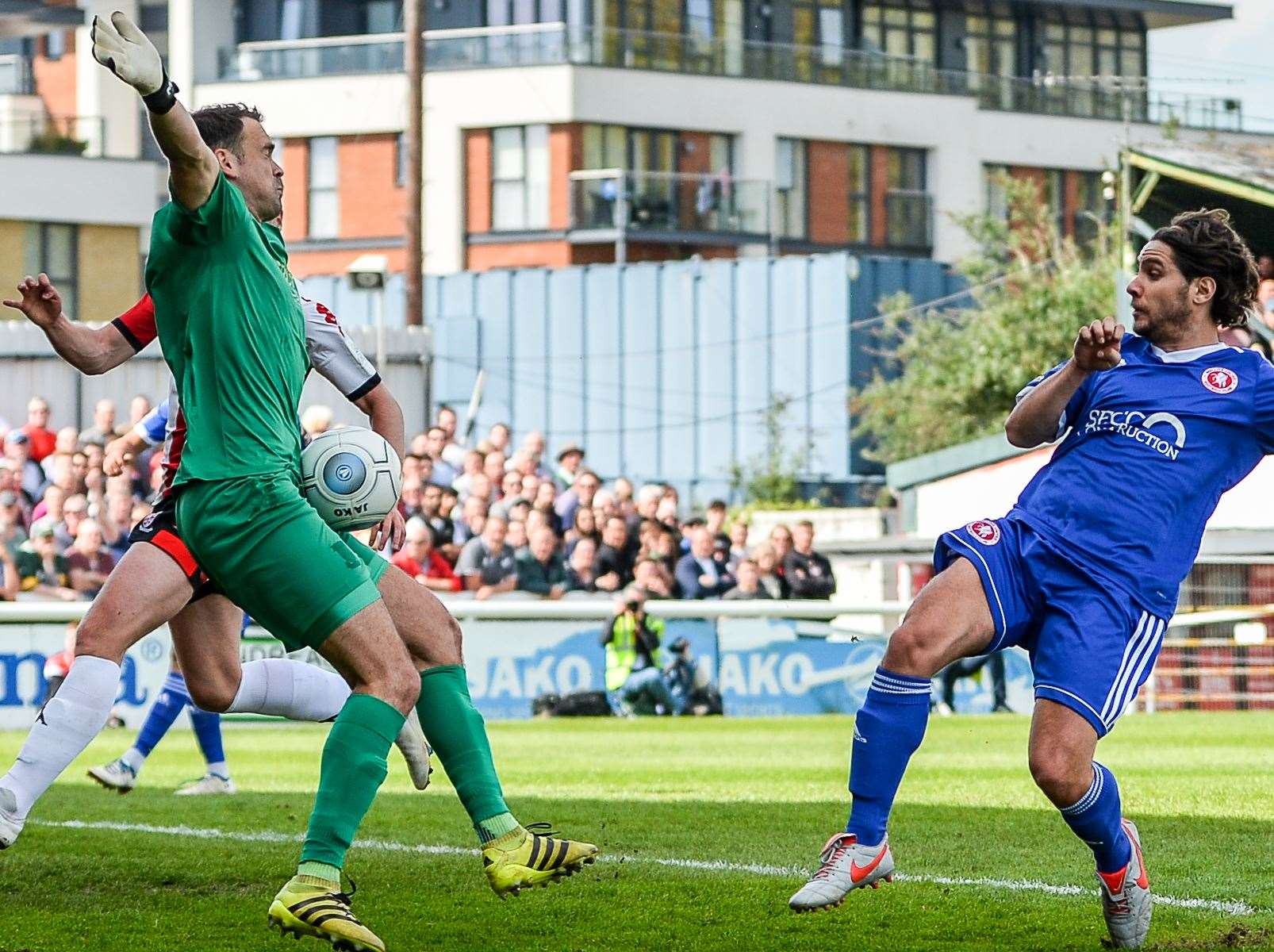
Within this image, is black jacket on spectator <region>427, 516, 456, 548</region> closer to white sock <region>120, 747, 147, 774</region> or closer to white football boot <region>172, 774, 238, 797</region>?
white football boot <region>172, 774, 238, 797</region>

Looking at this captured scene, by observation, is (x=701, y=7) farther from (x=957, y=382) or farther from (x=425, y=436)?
(x=425, y=436)

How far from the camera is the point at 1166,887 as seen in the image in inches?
276

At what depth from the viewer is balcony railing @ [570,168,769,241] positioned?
49.8 metres

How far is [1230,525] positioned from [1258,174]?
4.77 metres

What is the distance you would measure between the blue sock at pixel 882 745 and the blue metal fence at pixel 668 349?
38055mm

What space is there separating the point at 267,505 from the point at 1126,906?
250 cm

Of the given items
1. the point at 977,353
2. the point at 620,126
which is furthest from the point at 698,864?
the point at 620,126

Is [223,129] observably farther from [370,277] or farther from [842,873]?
[370,277]

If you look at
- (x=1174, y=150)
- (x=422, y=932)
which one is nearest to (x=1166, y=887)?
(x=422, y=932)

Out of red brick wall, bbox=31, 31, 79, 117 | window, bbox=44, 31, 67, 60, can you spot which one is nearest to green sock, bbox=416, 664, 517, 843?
red brick wall, bbox=31, 31, 79, 117

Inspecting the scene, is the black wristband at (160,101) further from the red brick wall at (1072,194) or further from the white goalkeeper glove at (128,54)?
the red brick wall at (1072,194)

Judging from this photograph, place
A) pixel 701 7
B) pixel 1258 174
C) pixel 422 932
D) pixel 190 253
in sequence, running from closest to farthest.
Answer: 1. pixel 190 253
2. pixel 422 932
3. pixel 1258 174
4. pixel 701 7

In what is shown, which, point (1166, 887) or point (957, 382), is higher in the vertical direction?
point (957, 382)

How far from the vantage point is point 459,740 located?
612cm
